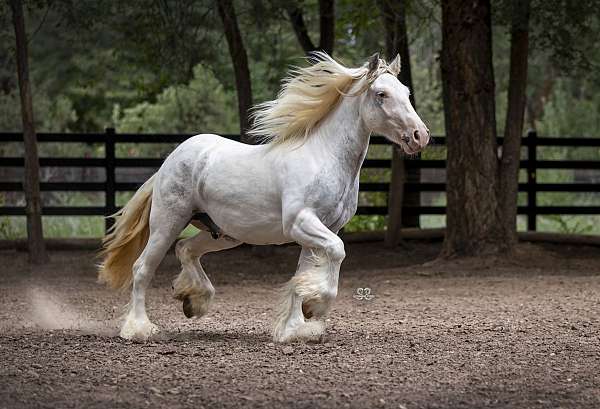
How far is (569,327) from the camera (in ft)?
23.8

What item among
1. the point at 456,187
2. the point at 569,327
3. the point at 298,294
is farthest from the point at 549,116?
the point at 298,294

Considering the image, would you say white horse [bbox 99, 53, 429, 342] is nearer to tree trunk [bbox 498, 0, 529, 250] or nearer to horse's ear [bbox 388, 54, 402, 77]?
horse's ear [bbox 388, 54, 402, 77]

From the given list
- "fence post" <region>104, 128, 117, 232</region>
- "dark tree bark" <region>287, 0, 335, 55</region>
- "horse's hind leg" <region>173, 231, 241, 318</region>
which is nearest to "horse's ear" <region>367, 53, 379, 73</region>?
"horse's hind leg" <region>173, 231, 241, 318</region>

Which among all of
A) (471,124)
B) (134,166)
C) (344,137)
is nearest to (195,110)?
(134,166)

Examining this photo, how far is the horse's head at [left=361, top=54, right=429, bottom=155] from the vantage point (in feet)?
20.7

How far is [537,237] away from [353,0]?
14.5 feet

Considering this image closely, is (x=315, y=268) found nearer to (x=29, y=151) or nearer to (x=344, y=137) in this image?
(x=344, y=137)

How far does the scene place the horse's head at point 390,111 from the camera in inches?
248

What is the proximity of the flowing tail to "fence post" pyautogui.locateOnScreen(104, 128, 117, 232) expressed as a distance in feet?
21.2

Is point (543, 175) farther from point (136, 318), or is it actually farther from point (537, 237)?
point (136, 318)

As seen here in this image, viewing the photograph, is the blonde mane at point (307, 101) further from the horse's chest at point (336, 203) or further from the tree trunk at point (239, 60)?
the tree trunk at point (239, 60)

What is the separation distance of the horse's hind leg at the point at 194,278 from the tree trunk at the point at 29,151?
5.66 meters

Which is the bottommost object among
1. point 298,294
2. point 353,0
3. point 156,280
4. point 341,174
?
point 156,280

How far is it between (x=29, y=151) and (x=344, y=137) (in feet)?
22.1
